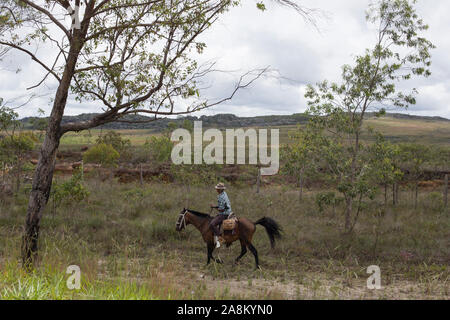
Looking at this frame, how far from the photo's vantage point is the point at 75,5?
26.6 ft

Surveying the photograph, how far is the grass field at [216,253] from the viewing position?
5.97m

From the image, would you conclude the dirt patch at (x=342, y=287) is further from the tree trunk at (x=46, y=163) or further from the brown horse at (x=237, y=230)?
the tree trunk at (x=46, y=163)

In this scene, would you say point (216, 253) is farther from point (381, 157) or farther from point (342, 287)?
point (381, 157)

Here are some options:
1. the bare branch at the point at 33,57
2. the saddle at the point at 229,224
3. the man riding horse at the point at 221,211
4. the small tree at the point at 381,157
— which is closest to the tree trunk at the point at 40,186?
the bare branch at the point at 33,57

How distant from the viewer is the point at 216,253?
40.5 ft

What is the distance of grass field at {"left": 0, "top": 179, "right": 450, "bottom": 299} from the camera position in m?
5.97

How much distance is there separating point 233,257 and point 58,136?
673cm

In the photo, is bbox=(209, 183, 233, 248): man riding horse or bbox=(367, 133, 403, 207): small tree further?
bbox=(367, 133, 403, 207): small tree

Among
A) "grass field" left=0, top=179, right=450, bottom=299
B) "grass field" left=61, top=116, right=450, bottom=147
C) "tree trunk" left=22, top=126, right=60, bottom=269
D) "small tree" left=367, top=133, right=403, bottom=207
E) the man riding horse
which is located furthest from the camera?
"grass field" left=61, top=116, right=450, bottom=147

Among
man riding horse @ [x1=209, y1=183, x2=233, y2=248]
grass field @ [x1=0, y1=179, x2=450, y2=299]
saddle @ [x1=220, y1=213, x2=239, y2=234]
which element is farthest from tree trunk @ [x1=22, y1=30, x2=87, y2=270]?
saddle @ [x1=220, y1=213, x2=239, y2=234]

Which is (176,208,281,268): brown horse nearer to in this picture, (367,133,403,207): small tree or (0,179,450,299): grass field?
(0,179,450,299): grass field

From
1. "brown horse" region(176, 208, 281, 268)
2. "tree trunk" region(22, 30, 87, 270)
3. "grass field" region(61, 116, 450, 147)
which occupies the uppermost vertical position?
"grass field" region(61, 116, 450, 147)

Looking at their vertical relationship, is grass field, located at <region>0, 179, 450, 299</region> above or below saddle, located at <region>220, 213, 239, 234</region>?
below
